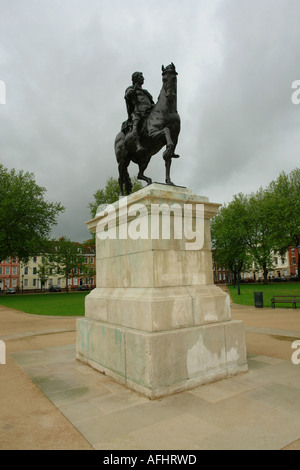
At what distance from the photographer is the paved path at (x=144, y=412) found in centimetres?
284

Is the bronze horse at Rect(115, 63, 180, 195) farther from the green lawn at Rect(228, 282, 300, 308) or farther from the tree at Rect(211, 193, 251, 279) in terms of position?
the tree at Rect(211, 193, 251, 279)

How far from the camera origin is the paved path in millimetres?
2838

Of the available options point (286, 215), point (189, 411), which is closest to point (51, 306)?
point (189, 411)

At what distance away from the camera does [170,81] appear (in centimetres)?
528

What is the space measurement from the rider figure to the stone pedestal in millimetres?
1511

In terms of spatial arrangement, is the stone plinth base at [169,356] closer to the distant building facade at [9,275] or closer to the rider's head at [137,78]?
the rider's head at [137,78]

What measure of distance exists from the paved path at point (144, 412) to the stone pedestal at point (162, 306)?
0.88ft

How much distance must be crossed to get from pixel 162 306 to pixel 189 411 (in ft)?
4.41

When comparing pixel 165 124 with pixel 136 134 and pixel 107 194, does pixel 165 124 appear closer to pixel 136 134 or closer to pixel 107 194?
pixel 136 134

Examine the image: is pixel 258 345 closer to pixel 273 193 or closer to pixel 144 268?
pixel 144 268

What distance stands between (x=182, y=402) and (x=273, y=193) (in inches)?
1833

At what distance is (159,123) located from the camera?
212 inches

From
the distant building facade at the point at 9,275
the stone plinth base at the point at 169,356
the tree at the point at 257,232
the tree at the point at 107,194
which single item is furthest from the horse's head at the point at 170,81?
the distant building facade at the point at 9,275

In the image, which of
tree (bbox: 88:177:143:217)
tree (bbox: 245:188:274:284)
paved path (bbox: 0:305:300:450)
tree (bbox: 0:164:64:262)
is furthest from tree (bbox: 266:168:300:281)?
paved path (bbox: 0:305:300:450)
